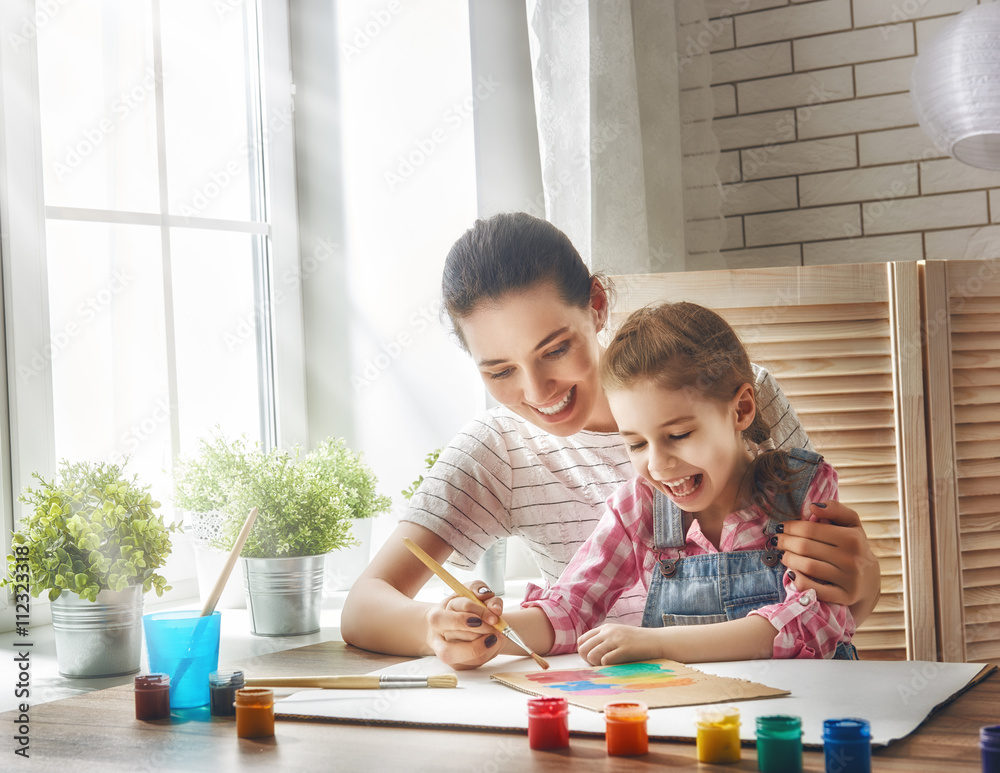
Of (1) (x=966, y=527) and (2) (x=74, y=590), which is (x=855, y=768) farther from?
(1) (x=966, y=527)

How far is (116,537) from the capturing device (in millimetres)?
1407

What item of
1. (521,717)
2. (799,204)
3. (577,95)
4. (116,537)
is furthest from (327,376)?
(521,717)

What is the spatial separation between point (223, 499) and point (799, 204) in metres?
1.61

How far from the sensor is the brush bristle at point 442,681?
→ 3.36ft

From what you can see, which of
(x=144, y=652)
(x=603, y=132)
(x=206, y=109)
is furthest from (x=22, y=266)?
(x=603, y=132)

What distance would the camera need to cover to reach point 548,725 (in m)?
0.79

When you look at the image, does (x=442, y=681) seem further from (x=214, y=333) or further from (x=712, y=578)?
(x=214, y=333)

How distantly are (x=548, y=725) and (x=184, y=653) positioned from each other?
435 millimetres

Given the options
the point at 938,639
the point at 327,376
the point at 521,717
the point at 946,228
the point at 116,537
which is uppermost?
the point at 946,228

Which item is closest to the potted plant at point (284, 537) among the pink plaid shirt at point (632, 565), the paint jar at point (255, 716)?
the pink plaid shirt at point (632, 565)

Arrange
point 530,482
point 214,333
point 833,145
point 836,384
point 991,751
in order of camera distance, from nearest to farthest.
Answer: point 991,751
point 530,482
point 836,384
point 214,333
point 833,145

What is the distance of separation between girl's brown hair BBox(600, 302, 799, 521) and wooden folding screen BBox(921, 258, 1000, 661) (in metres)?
0.71

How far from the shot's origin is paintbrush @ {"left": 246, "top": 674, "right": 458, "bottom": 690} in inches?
40.3
